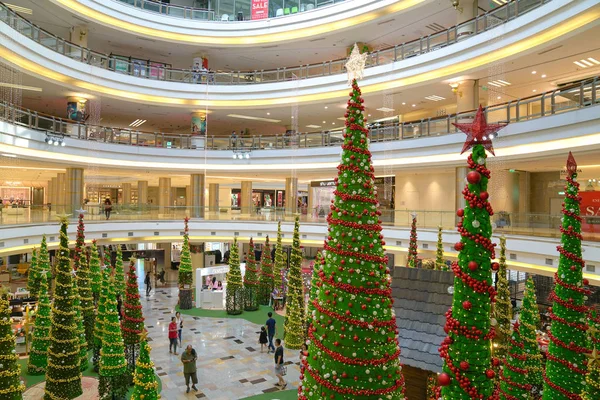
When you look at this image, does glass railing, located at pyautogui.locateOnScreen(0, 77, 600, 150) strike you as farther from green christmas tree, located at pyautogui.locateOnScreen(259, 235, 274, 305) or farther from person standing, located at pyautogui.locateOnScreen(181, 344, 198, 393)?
person standing, located at pyautogui.locateOnScreen(181, 344, 198, 393)

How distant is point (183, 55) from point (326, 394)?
26.9 m

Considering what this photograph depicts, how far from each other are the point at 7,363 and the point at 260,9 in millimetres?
23436

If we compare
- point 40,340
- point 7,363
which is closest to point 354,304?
point 7,363

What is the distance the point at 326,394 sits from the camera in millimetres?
4113

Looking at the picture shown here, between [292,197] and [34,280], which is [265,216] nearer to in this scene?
[292,197]

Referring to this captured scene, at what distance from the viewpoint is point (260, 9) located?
82.5 ft

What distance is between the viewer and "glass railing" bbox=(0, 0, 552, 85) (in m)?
14.6

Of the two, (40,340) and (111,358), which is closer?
(111,358)

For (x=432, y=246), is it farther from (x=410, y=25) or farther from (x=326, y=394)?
(x=326, y=394)

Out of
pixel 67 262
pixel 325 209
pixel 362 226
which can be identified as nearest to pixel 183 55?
pixel 325 209

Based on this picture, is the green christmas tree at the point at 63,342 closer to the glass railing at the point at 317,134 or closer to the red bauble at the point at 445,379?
the glass railing at the point at 317,134

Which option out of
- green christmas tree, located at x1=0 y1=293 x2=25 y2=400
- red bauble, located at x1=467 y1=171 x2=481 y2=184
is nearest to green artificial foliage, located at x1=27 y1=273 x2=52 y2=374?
green christmas tree, located at x1=0 y1=293 x2=25 y2=400

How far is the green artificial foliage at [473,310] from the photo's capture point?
3.29 m

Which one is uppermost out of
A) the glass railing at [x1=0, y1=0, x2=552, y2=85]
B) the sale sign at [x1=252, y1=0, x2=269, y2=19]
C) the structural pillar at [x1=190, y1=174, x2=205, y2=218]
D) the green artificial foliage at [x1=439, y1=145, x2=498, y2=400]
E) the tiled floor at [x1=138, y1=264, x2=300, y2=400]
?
the sale sign at [x1=252, y1=0, x2=269, y2=19]
